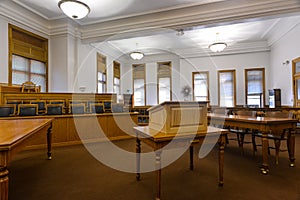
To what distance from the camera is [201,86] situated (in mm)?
9141

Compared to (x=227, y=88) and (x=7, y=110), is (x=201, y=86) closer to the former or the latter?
(x=227, y=88)

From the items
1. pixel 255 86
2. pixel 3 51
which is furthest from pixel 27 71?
pixel 255 86

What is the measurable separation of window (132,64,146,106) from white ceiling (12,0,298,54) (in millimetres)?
1161

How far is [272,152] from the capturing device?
3664mm

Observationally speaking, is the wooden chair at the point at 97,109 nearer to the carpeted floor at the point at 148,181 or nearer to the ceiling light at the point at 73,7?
the carpeted floor at the point at 148,181

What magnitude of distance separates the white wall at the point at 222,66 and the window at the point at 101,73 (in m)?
3.90

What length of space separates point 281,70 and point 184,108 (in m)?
7.10

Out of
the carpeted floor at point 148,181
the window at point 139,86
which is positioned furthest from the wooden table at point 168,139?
the window at point 139,86

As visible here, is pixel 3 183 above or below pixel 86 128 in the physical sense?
above

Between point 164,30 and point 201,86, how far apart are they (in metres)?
4.25

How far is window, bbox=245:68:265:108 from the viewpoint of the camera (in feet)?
27.2

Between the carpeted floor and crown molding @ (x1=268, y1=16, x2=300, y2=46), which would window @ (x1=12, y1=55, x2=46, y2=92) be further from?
crown molding @ (x1=268, y1=16, x2=300, y2=46)

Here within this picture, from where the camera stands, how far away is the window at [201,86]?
9.05 metres

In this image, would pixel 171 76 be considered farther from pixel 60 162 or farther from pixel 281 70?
pixel 60 162
